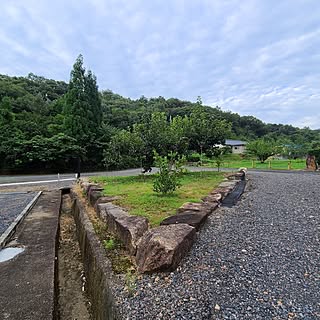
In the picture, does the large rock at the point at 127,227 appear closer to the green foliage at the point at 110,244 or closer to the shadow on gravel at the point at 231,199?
the green foliage at the point at 110,244

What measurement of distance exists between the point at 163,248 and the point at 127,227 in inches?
37.3

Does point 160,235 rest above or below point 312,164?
above

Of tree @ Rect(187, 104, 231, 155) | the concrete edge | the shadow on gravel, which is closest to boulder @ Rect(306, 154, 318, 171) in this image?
tree @ Rect(187, 104, 231, 155)

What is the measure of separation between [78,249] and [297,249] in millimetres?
3891

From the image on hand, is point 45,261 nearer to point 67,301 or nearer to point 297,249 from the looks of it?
point 67,301

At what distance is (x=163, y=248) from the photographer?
→ 2.57 meters

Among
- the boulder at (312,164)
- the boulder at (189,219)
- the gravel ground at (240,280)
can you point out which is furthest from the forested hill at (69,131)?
the gravel ground at (240,280)

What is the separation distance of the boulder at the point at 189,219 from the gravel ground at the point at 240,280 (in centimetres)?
14

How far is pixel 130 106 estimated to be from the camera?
4384 centimetres

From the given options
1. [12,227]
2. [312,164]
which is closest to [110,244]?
[12,227]

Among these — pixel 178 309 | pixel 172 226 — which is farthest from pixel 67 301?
pixel 178 309

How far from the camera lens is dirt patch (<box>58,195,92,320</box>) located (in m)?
3.05

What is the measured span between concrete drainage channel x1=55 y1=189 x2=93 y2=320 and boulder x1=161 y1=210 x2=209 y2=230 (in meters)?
1.40

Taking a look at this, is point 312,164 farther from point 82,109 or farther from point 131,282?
point 82,109
